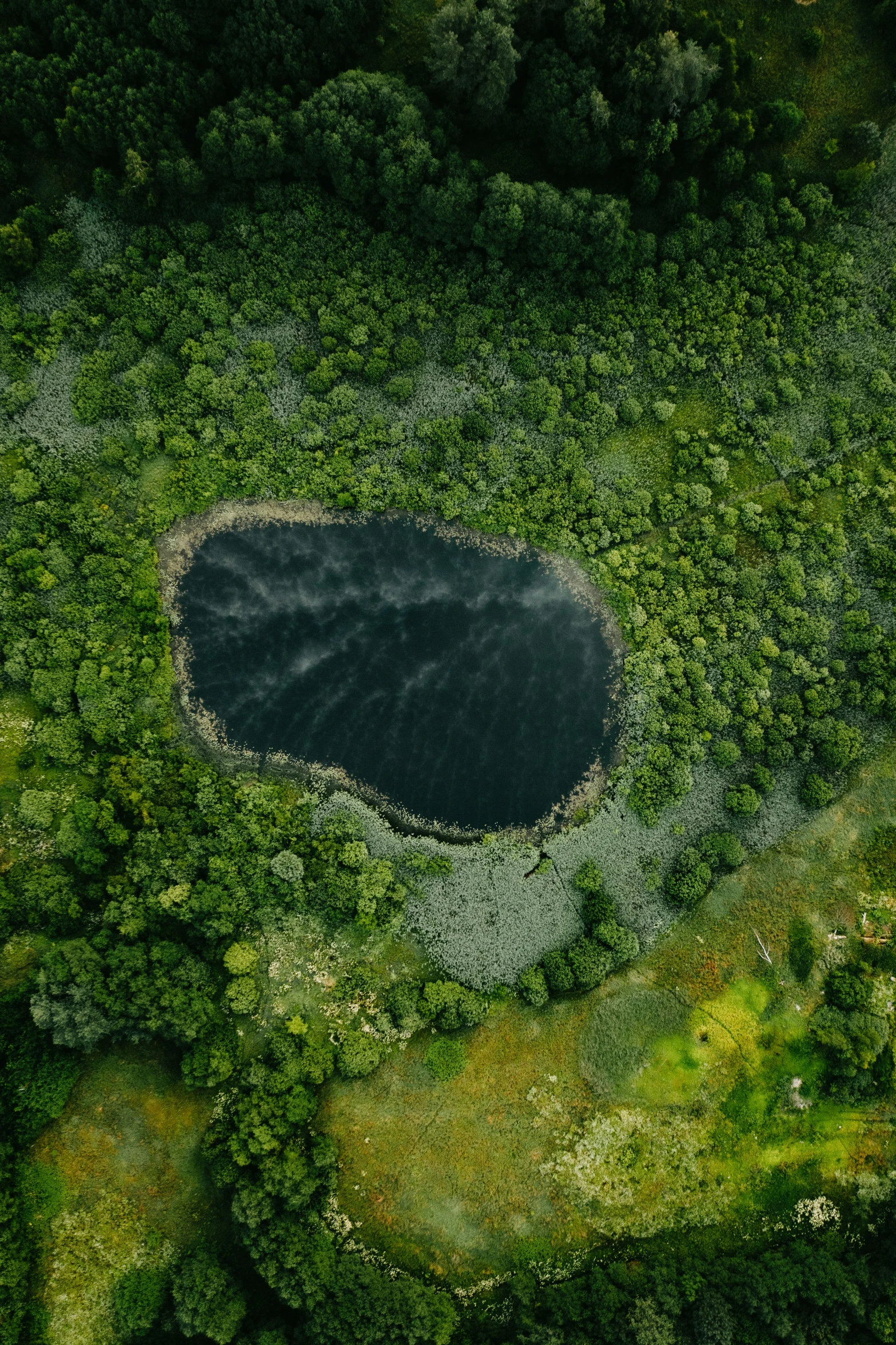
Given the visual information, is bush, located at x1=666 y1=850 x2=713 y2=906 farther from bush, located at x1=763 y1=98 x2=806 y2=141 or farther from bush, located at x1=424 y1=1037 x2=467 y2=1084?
bush, located at x1=763 y1=98 x2=806 y2=141

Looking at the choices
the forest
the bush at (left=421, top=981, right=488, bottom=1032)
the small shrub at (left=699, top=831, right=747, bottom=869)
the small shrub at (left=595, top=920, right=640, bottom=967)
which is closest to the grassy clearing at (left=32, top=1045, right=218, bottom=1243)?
the forest

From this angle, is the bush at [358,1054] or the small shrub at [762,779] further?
the small shrub at [762,779]

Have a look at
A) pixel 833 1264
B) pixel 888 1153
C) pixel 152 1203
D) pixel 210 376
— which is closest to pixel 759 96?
pixel 210 376

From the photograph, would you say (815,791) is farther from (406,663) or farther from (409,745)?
(406,663)

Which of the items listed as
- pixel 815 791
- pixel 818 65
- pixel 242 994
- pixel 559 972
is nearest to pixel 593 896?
pixel 559 972

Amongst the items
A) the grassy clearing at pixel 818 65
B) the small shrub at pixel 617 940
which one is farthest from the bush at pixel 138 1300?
the grassy clearing at pixel 818 65

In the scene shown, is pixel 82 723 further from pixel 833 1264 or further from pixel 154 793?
pixel 833 1264

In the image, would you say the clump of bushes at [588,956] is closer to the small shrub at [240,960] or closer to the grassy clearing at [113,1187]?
the small shrub at [240,960]
